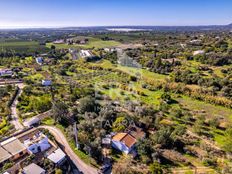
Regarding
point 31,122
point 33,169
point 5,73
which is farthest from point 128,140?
point 5,73

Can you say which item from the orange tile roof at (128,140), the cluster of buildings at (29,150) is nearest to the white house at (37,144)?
the cluster of buildings at (29,150)

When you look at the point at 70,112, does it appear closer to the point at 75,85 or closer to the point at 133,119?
the point at 133,119

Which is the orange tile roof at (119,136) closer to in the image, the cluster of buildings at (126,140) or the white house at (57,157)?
the cluster of buildings at (126,140)

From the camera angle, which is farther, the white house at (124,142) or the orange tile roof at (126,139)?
the orange tile roof at (126,139)

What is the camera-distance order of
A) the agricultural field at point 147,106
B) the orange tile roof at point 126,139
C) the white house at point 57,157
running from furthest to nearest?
the orange tile roof at point 126,139 → the agricultural field at point 147,106 → the white house at point 57,157

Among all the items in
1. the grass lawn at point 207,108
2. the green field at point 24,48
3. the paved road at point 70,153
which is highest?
the paved road at point 70,153

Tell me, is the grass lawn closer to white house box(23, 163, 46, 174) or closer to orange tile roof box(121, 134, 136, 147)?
orange tile roof box(121, 134, 136, 147)

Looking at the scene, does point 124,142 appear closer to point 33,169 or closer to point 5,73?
point 33,169

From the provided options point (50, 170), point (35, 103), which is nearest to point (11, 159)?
point (50, 170)

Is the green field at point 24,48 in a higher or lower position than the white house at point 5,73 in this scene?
lower
